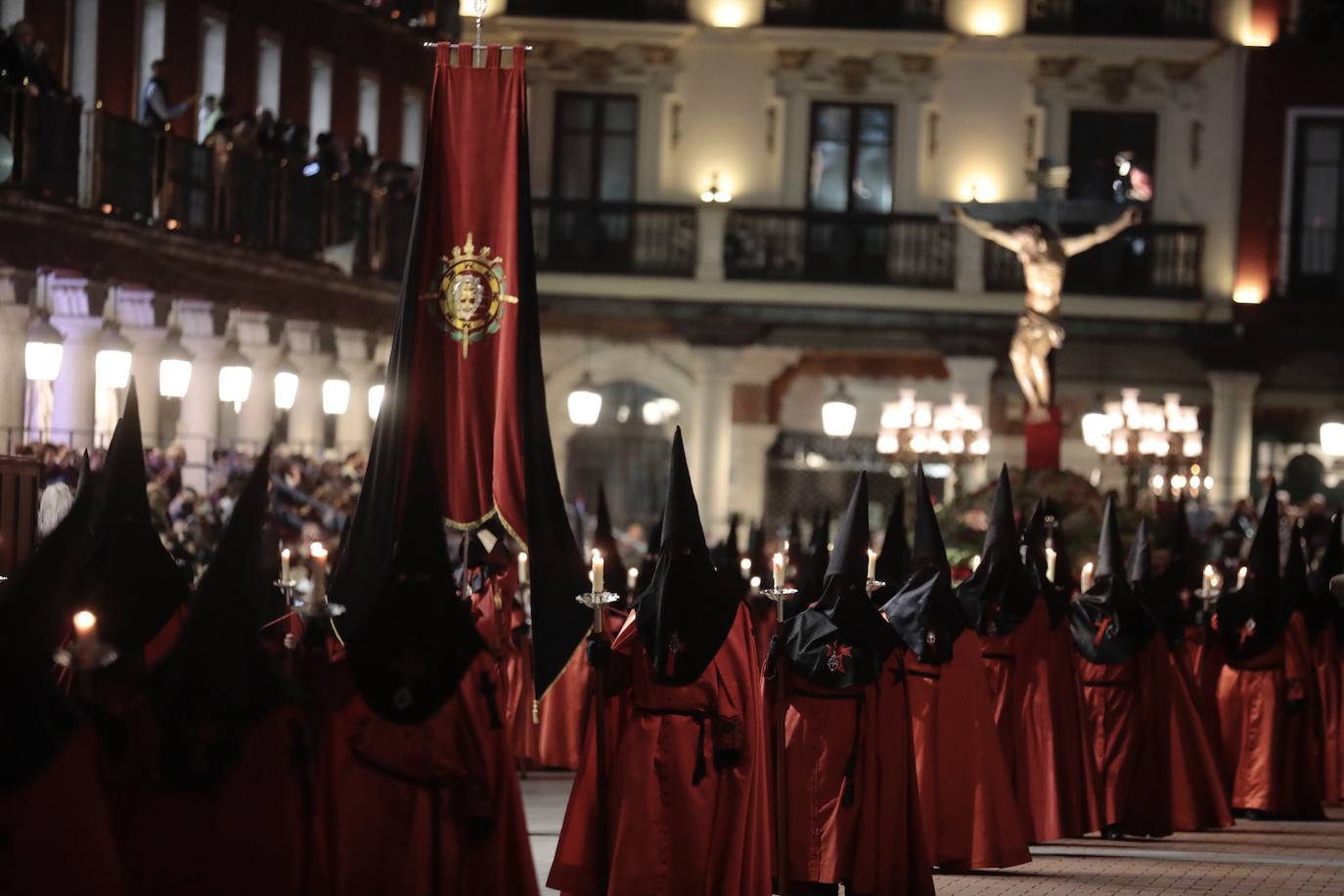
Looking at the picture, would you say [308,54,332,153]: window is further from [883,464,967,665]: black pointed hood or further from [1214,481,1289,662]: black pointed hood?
[883,464,967,665]: black pointed hood

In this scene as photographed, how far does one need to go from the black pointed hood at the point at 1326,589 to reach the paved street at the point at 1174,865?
1.73 meters

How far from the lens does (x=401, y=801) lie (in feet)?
26.9

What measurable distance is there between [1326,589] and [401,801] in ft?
34.4

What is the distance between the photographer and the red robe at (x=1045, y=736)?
44.4 ft

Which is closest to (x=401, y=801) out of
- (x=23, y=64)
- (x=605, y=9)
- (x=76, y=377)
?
(x=23, y=64)

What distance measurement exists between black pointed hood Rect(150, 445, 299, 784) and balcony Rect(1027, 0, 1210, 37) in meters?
28.8

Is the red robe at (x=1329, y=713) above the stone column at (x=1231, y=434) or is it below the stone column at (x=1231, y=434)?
below

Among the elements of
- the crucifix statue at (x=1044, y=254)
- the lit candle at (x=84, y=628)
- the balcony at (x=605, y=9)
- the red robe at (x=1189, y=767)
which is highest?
the balcony at (x=605, y=9)

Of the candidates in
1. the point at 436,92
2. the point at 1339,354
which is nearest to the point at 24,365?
the point at 436,92

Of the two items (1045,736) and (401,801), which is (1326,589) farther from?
(401,801)

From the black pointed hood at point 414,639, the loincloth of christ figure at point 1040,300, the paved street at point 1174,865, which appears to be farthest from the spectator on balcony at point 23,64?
the black pointed hood at point 414,639

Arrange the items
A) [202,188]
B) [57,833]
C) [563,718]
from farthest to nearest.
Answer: [202,188] < [563,718] < [57,833]

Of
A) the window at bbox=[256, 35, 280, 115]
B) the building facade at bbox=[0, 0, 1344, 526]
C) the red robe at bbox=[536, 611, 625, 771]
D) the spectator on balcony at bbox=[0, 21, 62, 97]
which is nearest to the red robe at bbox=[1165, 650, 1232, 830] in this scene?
the red robe at bbox=[536, 611, 625, 771]

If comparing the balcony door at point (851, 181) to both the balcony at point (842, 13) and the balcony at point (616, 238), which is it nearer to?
the balcony at point (842, 13)
